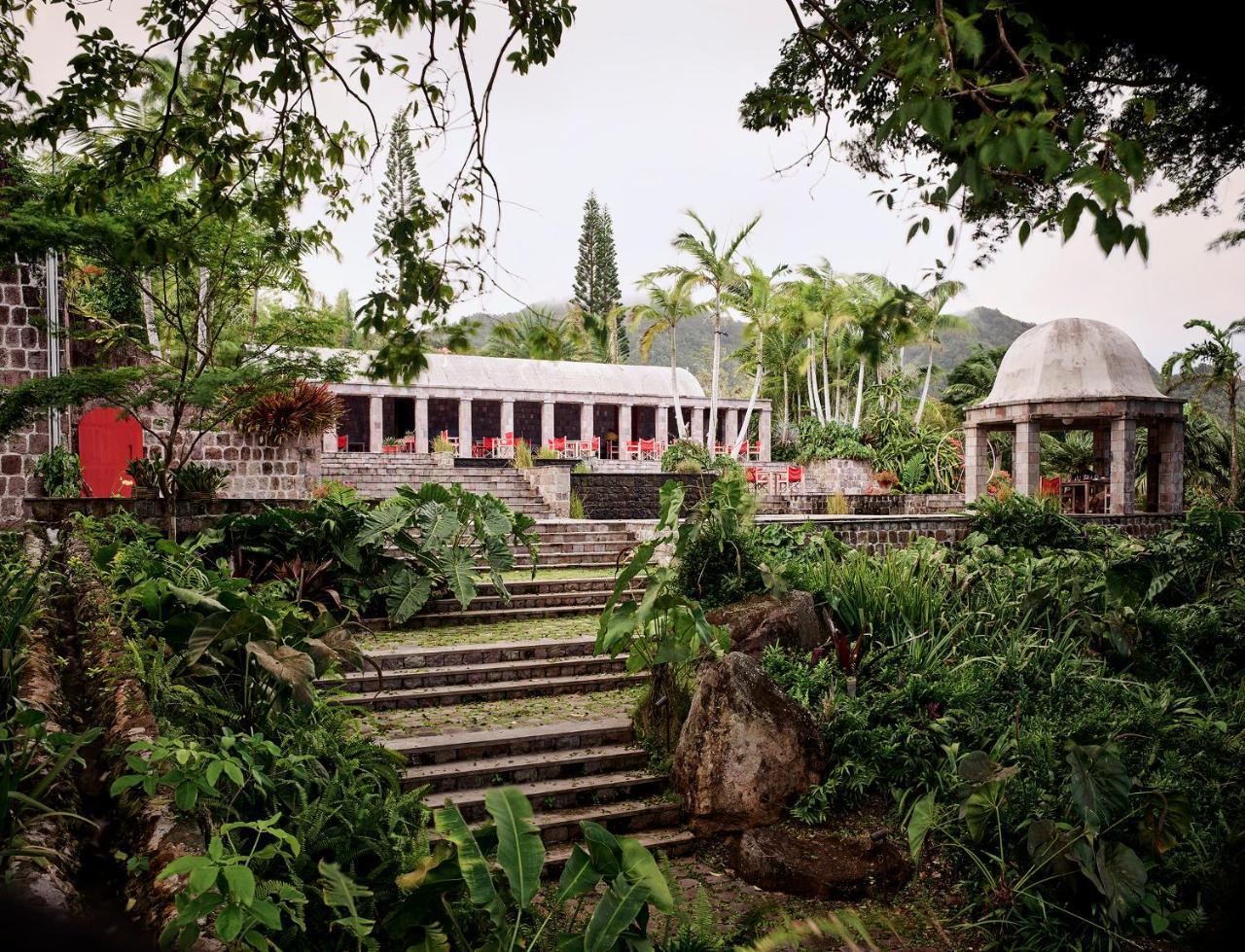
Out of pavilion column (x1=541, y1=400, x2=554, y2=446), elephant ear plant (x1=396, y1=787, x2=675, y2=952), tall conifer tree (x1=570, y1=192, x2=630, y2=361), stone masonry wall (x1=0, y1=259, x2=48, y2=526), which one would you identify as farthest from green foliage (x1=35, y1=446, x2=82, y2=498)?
tall conifer tree (x1=570, y1=192, x2=630, y2=361)

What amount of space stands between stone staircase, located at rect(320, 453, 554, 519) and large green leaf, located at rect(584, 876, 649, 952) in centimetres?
1243

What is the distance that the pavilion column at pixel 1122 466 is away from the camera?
15359 millimetres

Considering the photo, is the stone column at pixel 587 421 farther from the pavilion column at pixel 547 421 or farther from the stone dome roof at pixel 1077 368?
the stone dome roof at pixel 1077 368

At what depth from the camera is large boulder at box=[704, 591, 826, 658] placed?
6367 millimetres

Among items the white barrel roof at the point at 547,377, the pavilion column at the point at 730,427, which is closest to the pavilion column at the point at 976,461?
the white barrel roof at the point at 547,377

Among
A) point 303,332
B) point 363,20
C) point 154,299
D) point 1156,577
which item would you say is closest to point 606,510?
point 303,332

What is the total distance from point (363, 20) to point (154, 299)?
6.47 metres

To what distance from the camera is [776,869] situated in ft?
15.0

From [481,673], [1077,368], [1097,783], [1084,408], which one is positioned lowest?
[481,673]

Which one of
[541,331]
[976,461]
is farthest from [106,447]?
[976,461]

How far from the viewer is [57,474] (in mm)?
10328

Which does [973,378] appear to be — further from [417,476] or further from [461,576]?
[461,576]

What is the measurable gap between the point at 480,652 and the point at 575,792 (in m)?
2.31

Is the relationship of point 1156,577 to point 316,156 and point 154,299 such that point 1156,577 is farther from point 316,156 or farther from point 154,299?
point 154,299
